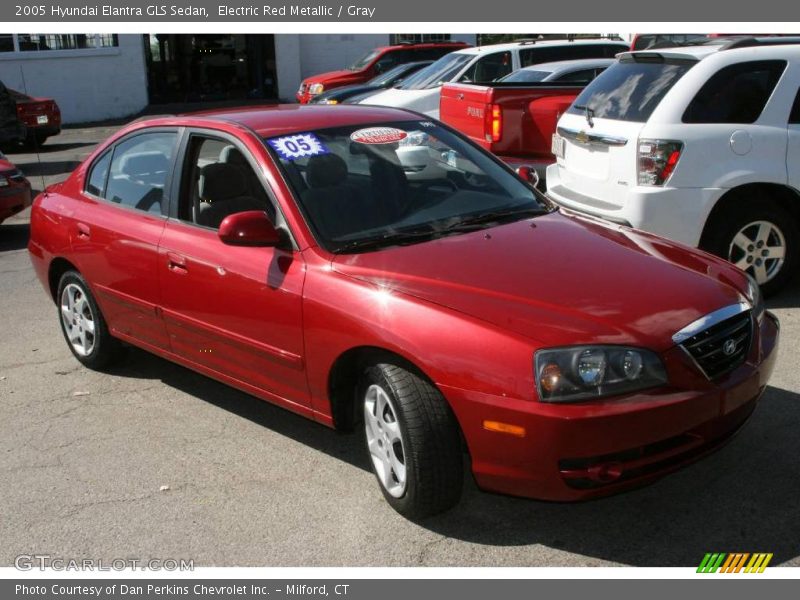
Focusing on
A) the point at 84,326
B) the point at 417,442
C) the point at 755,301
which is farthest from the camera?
the point at 84,326

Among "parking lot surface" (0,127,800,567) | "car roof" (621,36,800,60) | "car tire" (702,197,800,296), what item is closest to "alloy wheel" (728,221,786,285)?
"car tire" (702,197,800,296)

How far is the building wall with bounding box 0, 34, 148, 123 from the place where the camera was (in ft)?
82.8

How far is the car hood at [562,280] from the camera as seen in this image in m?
3.75

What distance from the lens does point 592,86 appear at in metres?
7.80

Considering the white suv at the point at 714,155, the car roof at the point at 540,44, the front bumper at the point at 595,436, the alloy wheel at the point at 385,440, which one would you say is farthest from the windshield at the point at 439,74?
the front bumper at the point at 595,436

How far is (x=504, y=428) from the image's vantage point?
364 centimetres

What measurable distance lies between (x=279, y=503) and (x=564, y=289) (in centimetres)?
159

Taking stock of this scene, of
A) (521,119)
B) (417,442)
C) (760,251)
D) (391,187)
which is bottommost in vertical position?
(760,251)

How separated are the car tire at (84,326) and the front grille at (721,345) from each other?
12.1 feet

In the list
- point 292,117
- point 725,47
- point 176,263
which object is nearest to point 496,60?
point 725,47

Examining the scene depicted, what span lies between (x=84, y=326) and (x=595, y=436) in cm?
382

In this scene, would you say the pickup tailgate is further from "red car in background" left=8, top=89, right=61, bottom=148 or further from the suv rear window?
"red car in background" left=8, top=89, right=61, bottom=148

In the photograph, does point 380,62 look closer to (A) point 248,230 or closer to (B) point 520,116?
(B) point 520,116

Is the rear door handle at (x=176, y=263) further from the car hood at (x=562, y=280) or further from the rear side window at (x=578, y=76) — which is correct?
the rear side window at (x=578, y=76)
